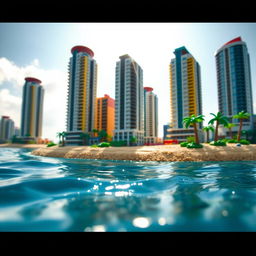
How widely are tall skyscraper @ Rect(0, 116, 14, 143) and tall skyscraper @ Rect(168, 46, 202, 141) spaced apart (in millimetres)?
165596

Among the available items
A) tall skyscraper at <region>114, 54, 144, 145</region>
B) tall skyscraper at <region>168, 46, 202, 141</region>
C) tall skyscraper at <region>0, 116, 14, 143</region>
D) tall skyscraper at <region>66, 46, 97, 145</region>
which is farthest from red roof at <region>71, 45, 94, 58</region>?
tall skyscraper at <region>0, 116, 14, 143</region>

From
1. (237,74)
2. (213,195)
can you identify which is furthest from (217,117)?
(237,74)

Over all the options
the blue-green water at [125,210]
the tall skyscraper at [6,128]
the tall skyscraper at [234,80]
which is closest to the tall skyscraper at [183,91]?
the tall skyscraper at [234,80]

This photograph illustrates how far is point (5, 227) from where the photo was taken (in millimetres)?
2486

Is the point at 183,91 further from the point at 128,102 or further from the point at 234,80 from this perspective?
the point at 234,80

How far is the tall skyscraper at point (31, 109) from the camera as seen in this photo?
340 feet

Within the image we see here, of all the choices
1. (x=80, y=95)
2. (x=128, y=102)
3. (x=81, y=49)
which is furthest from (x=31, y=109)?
(x=128, y=102)

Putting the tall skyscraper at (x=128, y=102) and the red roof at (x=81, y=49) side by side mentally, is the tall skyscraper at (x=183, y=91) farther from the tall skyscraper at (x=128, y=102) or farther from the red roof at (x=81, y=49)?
the red roof at (x=81, y=49)

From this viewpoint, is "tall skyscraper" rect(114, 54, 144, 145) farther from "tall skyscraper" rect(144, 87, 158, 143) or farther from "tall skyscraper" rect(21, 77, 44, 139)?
"tall skyscraper" rect(21, 77, 44, 139)

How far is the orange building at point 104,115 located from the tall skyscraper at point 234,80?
64.8m

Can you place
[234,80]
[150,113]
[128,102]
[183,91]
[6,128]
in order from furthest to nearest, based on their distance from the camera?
[6,128] → [150,113] → [234,80] → [128,102] → [183,91]

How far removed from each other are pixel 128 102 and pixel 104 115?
26.8 metres

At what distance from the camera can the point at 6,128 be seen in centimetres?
14200
